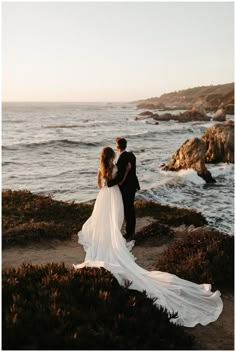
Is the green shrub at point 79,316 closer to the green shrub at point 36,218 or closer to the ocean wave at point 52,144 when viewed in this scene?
the green shrub at point 36,218

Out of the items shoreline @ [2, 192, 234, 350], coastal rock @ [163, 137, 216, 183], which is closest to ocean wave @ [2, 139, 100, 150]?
coastal rock @ [163, 137, 216, 183]

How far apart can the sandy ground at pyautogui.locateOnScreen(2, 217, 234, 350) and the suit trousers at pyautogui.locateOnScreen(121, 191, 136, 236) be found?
0.61 meters

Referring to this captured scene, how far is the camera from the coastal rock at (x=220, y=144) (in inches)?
1138

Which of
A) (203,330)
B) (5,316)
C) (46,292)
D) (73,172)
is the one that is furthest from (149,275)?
(73,172)

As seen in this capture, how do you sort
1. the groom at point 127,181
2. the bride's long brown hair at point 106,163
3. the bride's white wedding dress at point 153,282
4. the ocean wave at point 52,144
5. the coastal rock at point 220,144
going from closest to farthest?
1. the bride's white wedding dress at point 153,282
2. the bride's long brown hair at point 106,163
3. the groom at point 127,181
4. the coastal rock at point 220,144
5. the ocean wave at point 52,144

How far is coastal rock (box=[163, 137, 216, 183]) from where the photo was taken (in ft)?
81.5

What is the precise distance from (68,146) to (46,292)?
38.5 metres

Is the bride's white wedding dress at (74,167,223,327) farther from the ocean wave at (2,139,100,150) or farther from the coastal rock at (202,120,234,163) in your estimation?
the ocean wave at (2,139,100,150)

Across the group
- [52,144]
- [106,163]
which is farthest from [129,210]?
[52,144]

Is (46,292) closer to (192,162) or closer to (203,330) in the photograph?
(203,330)

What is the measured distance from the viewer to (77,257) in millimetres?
9914

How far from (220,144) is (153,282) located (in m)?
23.9

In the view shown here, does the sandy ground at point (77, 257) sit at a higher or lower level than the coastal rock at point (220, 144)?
lower

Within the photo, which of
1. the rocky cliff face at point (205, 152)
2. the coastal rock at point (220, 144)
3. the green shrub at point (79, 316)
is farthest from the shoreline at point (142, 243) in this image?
the coastal rock at point (220, 144)
